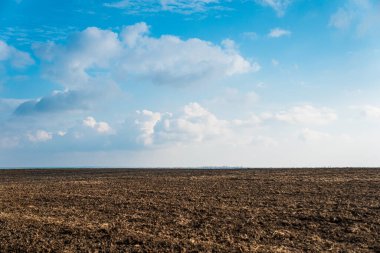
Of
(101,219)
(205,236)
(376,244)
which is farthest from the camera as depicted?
(101,219)

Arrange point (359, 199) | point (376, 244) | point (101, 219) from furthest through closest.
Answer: point (359, 199) < point (101, 219) < point (376, 244)

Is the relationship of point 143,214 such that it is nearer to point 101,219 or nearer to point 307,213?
point 101,219

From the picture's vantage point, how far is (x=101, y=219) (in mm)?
18734

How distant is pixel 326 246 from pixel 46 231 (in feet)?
35.2

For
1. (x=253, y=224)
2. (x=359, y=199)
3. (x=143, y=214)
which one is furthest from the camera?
(x=359, y=199)

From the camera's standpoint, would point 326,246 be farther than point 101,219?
No

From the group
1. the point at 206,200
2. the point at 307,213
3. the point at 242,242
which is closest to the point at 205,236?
the point at 242,242

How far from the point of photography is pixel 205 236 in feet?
48.9

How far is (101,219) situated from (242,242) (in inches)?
304

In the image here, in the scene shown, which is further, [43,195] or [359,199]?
[43,195]

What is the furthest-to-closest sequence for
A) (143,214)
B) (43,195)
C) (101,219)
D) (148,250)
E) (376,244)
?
(43,195)
(143,214)
(101,219)
(376,244)
(148,250)

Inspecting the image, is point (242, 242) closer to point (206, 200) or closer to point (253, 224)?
point (253, 224)

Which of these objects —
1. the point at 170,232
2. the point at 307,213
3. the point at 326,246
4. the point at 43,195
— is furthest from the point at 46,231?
the point at 43,195

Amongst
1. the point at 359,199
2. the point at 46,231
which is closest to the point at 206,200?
the point at 359,199
